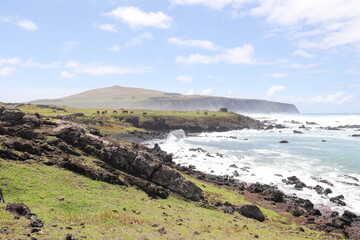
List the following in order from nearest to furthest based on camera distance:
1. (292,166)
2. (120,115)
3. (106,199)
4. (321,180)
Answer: (106,199) → (321,180) → (292,166) → (120,115)

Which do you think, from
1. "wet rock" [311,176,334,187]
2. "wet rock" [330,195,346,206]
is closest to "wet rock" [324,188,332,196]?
"wet rock" [330,195,346,206]

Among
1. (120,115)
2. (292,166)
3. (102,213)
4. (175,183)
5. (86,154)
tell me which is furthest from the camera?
(120,115)

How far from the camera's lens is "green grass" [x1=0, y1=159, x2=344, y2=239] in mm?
17781

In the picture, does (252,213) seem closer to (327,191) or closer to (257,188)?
(257,188)

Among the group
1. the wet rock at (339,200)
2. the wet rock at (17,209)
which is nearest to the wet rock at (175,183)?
the wet rock at (17,209)

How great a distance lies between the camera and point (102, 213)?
2066cm

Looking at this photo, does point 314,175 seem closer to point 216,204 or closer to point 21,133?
point 216,204

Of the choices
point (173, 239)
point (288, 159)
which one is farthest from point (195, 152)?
point (173, 239)

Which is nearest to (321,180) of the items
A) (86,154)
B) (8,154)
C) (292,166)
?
(292,166)

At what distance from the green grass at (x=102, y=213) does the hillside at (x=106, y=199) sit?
7 cm

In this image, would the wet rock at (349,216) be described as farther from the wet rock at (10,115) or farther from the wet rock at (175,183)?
the wet rock at (10,115)

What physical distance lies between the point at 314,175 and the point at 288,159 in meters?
18.2

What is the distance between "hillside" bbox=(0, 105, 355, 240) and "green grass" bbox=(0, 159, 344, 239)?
0.22 ft

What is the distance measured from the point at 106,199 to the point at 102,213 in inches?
153
